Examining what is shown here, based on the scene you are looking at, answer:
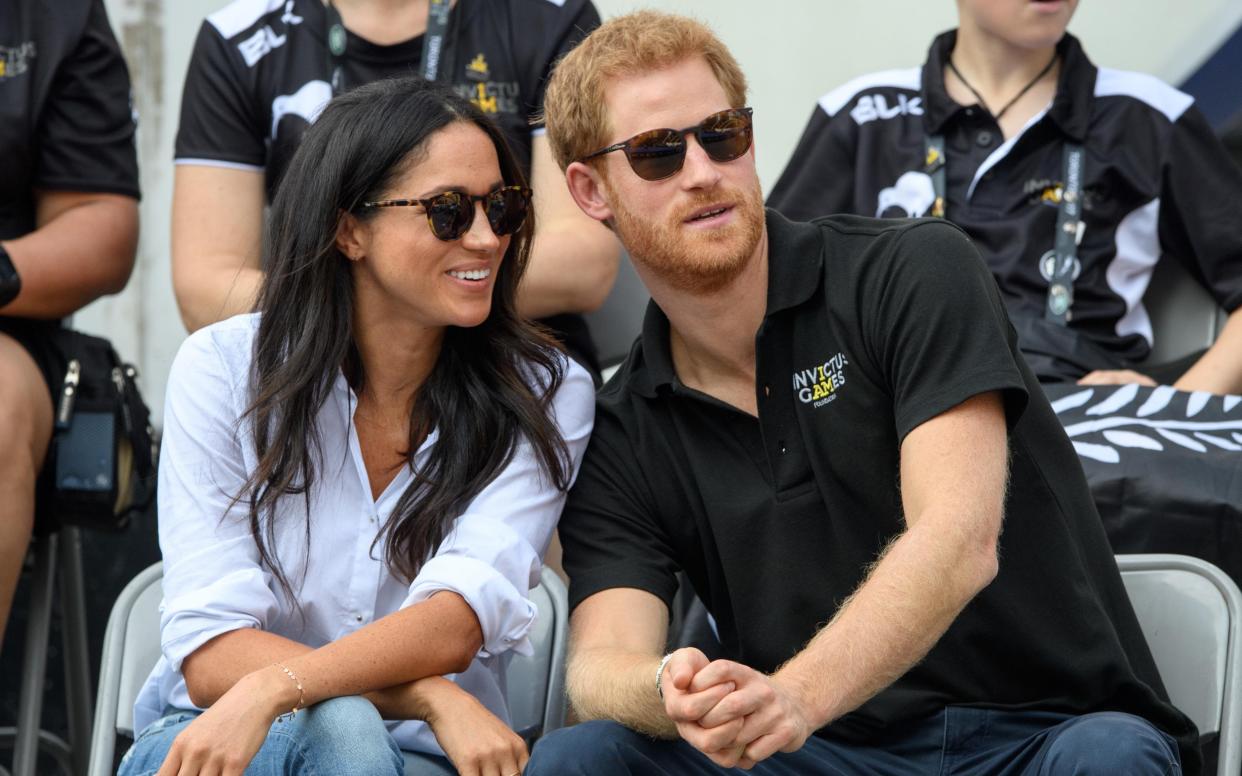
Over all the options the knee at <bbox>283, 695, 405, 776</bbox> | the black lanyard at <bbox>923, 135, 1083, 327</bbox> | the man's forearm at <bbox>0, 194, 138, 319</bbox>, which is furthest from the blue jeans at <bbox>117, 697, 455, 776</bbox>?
the black lanyard at <bbox>923, 135, 1083, 327</bbox>

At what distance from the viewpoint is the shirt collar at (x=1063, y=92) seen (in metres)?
3.68

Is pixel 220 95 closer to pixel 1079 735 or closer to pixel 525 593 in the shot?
pixel 525 593

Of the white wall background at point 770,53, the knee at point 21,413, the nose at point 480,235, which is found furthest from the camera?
the white wall background at point 770,53

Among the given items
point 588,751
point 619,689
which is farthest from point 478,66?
point 588,751

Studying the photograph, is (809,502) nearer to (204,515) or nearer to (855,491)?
(855,491)

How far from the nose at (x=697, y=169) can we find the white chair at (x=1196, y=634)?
929 mm

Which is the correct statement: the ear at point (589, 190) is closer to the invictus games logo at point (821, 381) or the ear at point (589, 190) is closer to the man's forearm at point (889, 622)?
the invictus games logo at point (821, 381)

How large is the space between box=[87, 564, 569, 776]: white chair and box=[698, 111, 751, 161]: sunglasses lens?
78cm

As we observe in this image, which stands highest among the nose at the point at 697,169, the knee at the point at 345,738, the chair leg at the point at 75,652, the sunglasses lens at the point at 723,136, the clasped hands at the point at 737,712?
the sunglasses lens at the point at 723,136

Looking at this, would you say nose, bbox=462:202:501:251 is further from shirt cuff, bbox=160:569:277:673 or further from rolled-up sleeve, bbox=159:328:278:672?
shirt cuff, bbox=160:569:277:673

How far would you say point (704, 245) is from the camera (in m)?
2.59

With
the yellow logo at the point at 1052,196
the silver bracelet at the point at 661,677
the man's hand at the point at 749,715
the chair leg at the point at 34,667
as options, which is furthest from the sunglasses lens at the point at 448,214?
the yellow logo at the point at 1052,196

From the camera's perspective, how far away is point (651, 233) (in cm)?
265

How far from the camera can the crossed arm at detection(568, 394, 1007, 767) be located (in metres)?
2.02
